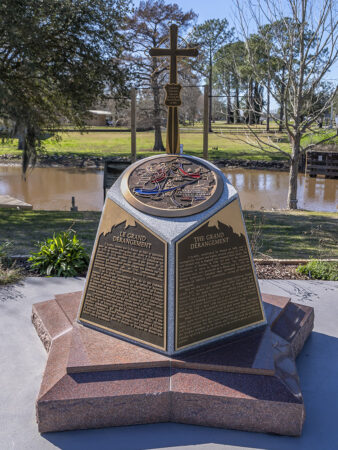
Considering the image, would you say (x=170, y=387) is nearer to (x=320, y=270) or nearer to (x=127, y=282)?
(x=127, y=282)

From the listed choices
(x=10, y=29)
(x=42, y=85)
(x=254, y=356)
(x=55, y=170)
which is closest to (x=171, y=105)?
(x=254, y=356)

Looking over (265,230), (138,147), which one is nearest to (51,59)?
(265,230)

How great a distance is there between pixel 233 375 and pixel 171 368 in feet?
1.68

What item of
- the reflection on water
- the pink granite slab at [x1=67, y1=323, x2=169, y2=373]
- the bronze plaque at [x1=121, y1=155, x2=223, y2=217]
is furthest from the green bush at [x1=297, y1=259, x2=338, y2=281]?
the reflection on water

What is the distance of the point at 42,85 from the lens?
1227 cm

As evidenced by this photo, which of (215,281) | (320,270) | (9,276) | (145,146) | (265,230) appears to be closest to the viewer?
(215,281)

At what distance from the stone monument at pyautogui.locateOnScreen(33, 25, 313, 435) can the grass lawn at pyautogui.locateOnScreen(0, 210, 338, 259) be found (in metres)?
2.79

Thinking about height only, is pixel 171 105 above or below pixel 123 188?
above

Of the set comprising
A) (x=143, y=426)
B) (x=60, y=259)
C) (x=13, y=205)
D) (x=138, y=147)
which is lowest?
(x=143, y=426)

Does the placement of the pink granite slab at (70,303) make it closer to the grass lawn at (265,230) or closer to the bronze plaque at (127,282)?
the bronze plaque at (127,282)

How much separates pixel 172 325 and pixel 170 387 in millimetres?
526

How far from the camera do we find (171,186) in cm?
431

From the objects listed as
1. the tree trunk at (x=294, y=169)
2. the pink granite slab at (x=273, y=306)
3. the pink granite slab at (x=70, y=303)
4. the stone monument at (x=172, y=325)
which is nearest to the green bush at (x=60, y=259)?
the pink granite slab at (x=70, y=303)

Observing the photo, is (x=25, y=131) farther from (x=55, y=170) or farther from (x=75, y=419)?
(x=55, y=170)
